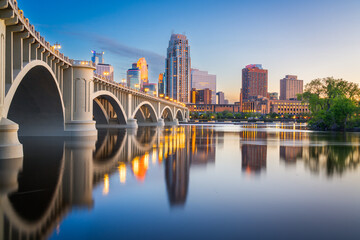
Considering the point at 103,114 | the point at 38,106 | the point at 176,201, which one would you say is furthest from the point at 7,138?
the point at 103,114

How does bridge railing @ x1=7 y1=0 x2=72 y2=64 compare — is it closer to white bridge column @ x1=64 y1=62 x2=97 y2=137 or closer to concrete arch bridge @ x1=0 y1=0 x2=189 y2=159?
concrete arch bridge @ x1=0 y1=0 x2=189 y2=159

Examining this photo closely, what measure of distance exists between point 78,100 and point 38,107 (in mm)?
4476

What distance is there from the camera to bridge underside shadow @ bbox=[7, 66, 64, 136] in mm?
28922

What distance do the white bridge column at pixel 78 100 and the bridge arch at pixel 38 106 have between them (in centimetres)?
124

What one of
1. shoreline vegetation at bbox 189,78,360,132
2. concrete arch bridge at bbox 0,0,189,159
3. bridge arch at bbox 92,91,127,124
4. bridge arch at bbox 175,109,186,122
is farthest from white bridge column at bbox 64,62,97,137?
bridge arch at bbox 175,109,186,122

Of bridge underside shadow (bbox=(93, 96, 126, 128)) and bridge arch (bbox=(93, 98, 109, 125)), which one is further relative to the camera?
bridge arch (bbox=(93, 98, 109, 125))

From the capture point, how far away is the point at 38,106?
30906 mm

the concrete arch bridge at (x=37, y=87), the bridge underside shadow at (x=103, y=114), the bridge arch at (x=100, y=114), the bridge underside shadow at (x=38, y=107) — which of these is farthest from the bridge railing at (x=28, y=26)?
the bridge arch at (x=100, y=114)

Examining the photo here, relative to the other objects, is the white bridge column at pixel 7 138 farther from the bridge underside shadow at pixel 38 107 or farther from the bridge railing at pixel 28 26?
the bridge underside shadow at pixel 38 107

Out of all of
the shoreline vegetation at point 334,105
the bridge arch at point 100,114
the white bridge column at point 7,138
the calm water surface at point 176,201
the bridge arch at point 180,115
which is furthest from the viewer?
the bridge arch at point 180,115

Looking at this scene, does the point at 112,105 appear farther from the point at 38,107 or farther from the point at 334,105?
the point at 334,105

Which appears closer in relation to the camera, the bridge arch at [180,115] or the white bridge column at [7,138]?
the white bridge column at [7,138]

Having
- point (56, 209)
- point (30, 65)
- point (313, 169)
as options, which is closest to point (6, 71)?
point (30, 65)

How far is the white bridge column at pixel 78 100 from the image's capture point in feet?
109
